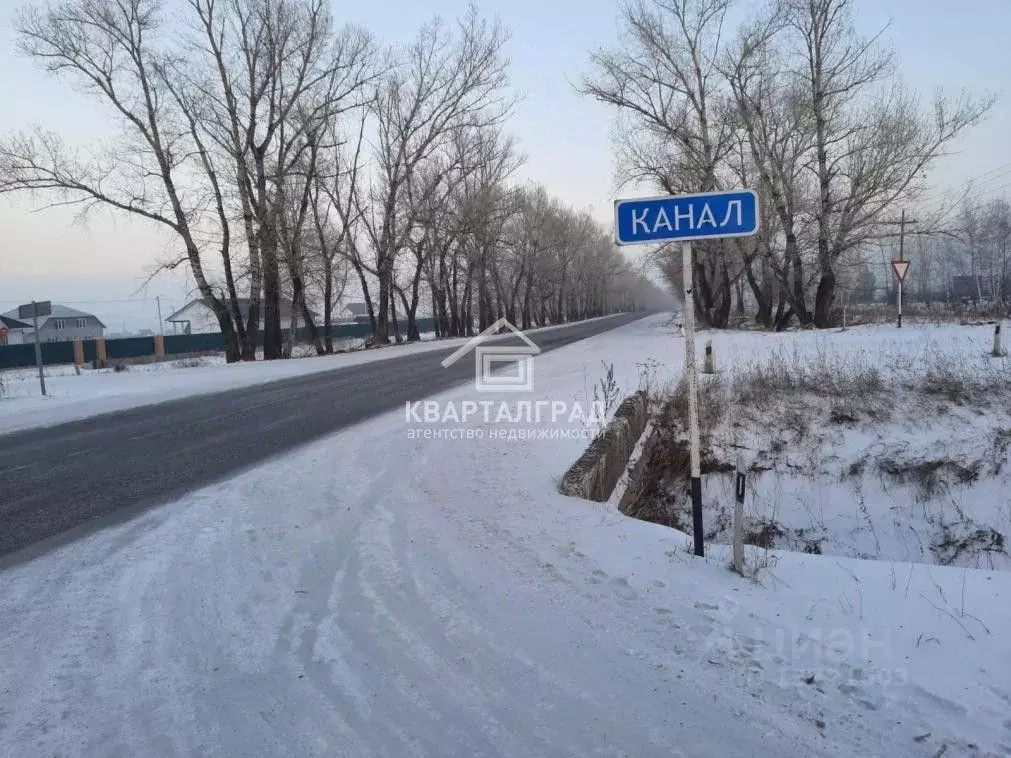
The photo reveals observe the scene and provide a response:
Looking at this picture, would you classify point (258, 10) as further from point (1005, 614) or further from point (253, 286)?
point (1005, 614)

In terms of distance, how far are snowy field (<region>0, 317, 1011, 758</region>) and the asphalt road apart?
758 mm

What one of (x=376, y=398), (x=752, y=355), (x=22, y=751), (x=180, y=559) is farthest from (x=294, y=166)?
(x=22, y=751)

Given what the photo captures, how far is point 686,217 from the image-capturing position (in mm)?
4219

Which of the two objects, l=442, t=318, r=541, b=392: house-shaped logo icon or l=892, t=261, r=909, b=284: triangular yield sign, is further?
l=892, t=261, r=909, b=284: triangular yield sign

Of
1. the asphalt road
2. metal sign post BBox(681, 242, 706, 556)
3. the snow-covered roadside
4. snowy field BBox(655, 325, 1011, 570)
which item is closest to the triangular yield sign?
snowy field BBox(655, 325, 1011, 570)

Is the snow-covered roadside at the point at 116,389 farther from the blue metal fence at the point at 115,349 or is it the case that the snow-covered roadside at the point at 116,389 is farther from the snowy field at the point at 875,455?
the blue metal fence at the point at 115,349

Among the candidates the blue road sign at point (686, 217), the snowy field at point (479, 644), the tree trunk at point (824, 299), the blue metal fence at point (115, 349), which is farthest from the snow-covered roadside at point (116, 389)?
the blue metal fence at point (115, 349)

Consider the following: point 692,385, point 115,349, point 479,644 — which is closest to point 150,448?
point 479,644

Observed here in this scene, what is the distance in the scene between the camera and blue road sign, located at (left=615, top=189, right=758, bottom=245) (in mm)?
4113

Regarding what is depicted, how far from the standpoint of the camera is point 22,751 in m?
2.58

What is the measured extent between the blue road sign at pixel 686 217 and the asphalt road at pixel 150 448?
16.0 feet

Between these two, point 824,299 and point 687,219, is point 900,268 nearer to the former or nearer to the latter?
point 824,299

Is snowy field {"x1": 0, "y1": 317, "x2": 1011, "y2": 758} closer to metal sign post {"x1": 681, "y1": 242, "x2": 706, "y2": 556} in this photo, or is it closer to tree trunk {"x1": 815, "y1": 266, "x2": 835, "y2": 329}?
metal sign post {"x1": 681, "y1": 242, "x2": 706, "y2": 556}

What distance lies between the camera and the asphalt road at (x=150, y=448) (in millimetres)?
5590
